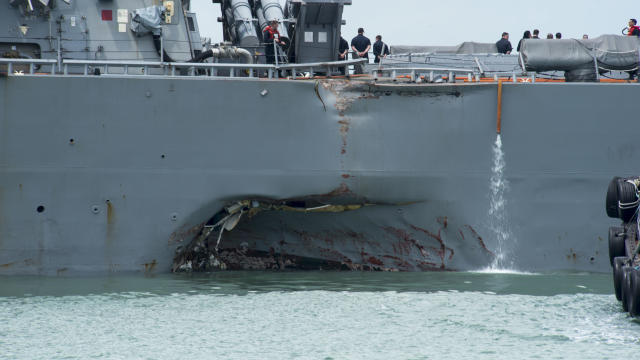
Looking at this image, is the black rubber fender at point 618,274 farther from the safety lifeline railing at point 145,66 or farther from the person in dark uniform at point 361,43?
the person in dark uniform at point 361,43

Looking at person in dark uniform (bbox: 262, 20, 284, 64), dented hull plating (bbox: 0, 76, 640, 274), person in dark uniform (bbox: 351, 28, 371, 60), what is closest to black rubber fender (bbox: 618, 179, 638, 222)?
dented hull plating (bbox: 0, 76, 640, 274)

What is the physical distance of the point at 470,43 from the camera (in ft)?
59.7

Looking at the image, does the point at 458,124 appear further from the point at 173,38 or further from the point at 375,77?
the point at 173,38

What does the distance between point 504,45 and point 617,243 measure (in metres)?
7.63

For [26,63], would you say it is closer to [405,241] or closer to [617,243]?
[405,241]

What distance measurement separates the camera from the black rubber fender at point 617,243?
1145 cm

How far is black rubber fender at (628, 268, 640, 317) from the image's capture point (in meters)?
9.97

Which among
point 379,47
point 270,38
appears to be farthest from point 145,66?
point 379,47

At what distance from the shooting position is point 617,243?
11484 mm

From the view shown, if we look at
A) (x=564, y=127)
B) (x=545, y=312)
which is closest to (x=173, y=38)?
(x=564, y=127)

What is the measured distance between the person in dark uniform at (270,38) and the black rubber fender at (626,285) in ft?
23.7

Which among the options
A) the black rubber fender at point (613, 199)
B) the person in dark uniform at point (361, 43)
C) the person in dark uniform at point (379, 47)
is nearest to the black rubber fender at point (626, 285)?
the black rubber fender at point (613, 199)

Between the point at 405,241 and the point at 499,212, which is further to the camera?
the point at 405,241

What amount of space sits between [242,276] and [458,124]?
4305 millimetres
